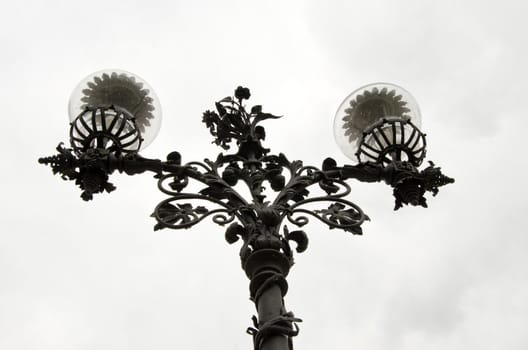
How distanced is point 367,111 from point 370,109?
31 millimetres

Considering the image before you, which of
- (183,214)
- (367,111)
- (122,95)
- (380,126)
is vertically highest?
(367,111)

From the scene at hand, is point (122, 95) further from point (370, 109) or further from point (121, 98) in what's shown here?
point (370, 109)

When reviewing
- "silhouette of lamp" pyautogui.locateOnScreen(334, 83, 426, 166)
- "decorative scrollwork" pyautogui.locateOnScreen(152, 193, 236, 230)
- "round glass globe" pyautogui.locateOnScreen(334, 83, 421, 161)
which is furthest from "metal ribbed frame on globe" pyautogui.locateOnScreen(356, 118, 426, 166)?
"decorative scrollwork" pyautogui.locateOnScreen(152, 193, 236, 230)

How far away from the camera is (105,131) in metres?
5.18

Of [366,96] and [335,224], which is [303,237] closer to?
[335,224]

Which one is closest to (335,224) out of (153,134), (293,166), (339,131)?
(293,166)

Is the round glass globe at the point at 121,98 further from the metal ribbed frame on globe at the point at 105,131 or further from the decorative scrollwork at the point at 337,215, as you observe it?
the decorative scrollwork at the point at 337,215

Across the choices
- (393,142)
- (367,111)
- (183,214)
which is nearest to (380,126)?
(393,142)

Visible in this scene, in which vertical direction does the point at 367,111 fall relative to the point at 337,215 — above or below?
above

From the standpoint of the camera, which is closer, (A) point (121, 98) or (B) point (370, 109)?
(A) point (121, 98)

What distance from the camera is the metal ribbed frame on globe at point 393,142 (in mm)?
5496

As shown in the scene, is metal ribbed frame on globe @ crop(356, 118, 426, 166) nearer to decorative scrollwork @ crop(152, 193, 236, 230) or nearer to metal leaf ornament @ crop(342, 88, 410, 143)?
metal leaf ornament @ crop(342, 88, 410, 143)

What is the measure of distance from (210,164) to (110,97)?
1152mm

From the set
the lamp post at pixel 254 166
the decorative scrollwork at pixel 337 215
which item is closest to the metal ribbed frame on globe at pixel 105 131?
the lamp post at pixel 254 166
